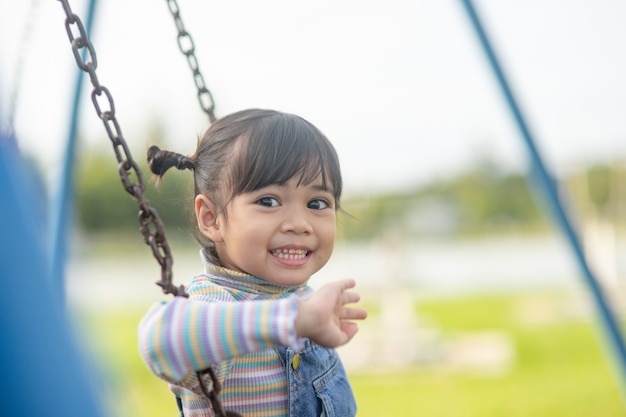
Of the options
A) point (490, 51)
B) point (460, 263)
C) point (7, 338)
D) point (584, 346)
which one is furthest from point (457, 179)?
point (7, 338)

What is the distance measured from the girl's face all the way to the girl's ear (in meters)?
0.01

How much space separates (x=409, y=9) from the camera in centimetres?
1966

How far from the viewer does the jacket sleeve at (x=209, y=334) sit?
1027 millimetres

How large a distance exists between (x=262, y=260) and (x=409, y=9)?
1915 cm

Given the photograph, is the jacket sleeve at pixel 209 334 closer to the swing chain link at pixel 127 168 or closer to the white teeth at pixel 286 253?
the swing chain link at pixel 127 168

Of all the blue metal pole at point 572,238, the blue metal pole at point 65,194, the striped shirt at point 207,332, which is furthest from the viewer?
the blue metal pole at point 65,194

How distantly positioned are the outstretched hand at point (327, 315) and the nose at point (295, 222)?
0.51 feet

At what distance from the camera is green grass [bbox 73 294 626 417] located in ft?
19.2

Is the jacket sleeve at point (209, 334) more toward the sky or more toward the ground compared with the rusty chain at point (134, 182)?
more toward the ground

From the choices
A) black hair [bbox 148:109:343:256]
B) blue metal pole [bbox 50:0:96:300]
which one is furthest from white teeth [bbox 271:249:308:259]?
blue metal pole [bbox 50:0:96:300]

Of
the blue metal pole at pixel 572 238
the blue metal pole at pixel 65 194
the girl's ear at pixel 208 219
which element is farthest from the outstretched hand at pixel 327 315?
the blue metal pole at pixel 65 194

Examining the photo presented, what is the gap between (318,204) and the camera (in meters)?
1.31

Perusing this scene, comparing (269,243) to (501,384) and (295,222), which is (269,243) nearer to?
(295,222)

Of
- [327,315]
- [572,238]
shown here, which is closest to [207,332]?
[327,315]
